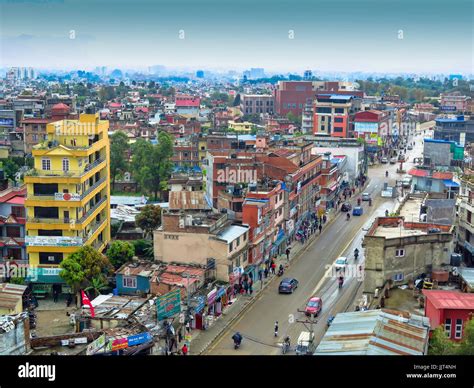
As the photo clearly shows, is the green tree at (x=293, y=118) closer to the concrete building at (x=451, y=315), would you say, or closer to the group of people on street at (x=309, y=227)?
the group of people on street at (x=309, y=227)

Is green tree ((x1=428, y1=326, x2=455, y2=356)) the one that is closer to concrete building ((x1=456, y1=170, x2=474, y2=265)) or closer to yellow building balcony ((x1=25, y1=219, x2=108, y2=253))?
concrete building ((x1=456, y1=170, x2=474, y2=265))

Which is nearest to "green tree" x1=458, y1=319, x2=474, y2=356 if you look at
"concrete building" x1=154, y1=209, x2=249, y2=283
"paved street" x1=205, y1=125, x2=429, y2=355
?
"paved street" x1=205, y1=125, x2=429, y2=355

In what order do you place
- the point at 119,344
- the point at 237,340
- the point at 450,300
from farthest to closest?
the point at 237,340 < the point at 450,300 < the point at 119,344

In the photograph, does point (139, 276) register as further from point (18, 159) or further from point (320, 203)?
point (18, 159)

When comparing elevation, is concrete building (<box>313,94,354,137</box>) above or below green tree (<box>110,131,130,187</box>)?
above

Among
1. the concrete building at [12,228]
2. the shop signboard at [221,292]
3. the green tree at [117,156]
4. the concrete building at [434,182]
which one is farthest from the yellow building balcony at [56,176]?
the green tree at [117,156]

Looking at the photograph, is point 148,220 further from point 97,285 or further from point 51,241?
point 97,285

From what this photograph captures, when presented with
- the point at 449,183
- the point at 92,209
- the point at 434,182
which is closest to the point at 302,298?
the point at 92,209
